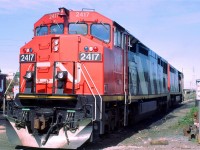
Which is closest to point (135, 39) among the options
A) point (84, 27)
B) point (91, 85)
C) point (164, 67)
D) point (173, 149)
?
point (84, 27)

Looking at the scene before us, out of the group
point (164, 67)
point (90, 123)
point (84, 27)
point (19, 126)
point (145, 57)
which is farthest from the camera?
point (164, 67)

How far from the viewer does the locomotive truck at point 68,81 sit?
9375 millimetres

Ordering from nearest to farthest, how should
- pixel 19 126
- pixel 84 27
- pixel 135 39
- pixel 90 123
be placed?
1. pixel 90 123
2. pixel 19 126
3. pixel 84 27
4. pixel 135 39

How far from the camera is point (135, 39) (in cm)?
1430

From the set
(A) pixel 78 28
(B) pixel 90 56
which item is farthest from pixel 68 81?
(A) pixel 78 28

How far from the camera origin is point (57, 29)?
10977mm

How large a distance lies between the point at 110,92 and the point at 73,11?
2.75 metres

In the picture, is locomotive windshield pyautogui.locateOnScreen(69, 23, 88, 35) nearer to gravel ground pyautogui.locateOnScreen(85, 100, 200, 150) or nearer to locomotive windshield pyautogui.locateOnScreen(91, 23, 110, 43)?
locomotive windshield pyautogui.locateOnScreen(91, 23, 110, 43)

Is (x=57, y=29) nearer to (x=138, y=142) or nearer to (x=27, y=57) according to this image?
(x=27, y=57)

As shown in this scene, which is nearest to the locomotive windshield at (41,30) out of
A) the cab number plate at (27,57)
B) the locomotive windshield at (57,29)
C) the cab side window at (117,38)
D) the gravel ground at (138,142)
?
the locomotive windshield at (57,29)

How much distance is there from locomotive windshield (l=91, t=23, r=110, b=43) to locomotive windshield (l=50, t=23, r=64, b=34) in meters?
0.95

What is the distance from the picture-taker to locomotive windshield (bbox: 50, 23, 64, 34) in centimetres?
1088

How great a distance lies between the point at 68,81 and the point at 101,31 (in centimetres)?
200

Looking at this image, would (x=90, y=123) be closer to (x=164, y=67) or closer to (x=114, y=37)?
(x=114, y=37)
